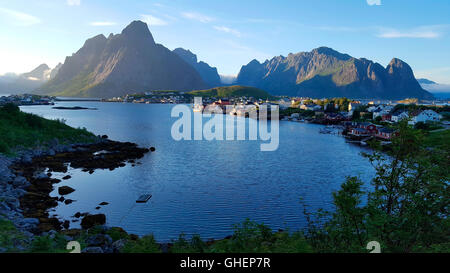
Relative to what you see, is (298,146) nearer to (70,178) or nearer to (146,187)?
(146,187)

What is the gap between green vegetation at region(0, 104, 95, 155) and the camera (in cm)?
4156

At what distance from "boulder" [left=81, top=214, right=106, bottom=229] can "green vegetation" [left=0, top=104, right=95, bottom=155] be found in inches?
951

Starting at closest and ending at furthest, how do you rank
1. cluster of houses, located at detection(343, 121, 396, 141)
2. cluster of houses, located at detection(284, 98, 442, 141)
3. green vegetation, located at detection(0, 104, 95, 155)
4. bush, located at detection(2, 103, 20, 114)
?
green vegetation, located at detection(0, 104, 95, 155), bush, located at detection(2, 103, 20, 114), cluster of houses, located at detection(343, 121, 396, 141), cluster of houses, located at detection(284, 98, 442, 141)

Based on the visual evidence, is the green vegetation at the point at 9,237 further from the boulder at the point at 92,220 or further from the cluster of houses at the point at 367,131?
the cluster of houses at the point at 367,131

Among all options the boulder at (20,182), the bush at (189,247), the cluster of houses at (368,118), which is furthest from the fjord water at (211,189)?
the cluster of houses at (368,118)

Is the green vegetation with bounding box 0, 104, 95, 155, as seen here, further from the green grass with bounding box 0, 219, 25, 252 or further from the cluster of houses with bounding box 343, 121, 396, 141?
the cluster of houses with bounding box 343, 121, 396, 141

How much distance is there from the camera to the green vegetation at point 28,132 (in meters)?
41.6

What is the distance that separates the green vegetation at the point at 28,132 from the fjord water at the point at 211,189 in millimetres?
13877

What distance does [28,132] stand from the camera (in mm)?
46688

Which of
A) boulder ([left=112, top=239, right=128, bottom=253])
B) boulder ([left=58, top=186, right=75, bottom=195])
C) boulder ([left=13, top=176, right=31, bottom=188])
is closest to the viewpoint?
boulder ([left=112, top=239, right=128, bottom=253])

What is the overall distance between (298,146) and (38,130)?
51230mm

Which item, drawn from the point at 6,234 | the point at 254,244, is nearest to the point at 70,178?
the point at 6,234

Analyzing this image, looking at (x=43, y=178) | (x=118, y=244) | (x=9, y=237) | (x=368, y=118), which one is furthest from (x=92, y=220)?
(x=368, y=118)

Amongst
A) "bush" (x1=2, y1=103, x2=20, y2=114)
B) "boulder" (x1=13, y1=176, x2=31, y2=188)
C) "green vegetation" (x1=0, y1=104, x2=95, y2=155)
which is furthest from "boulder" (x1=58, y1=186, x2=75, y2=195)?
"bush" (x1=2, y1=103, x2=20, y2=114)
